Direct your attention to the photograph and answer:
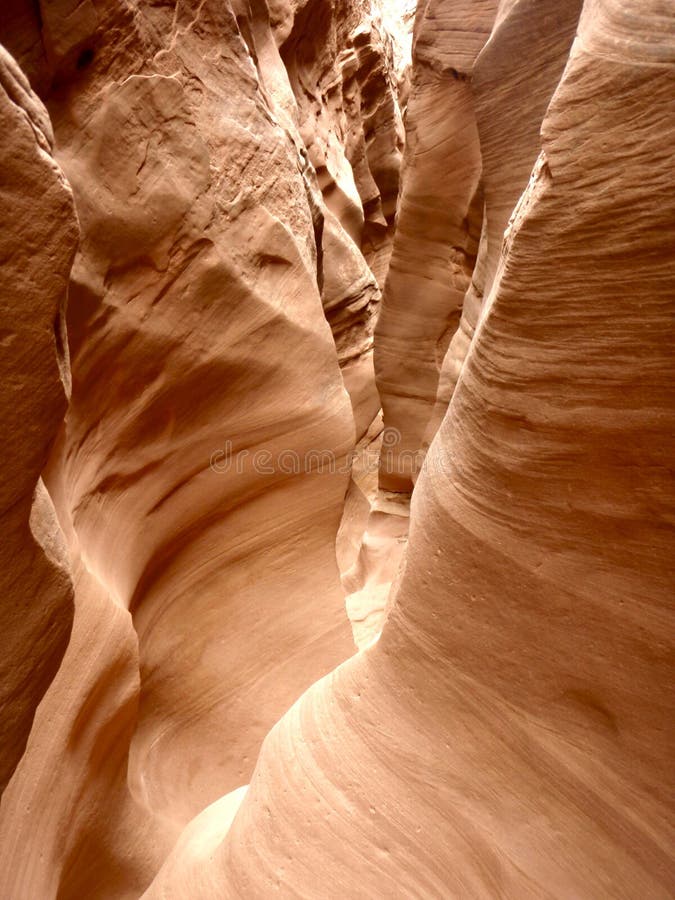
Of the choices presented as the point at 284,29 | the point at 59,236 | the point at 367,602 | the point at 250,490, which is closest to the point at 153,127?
the point at 59,236

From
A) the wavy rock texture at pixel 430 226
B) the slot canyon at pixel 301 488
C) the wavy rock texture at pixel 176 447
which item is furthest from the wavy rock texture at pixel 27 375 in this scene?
the wavy rock texture at pixel 430 226

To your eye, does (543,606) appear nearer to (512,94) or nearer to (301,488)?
(301,488)

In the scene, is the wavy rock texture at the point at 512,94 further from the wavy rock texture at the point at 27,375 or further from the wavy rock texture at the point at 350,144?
the wavy rock texture at the point at 27,375

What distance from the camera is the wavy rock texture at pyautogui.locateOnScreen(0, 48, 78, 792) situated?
966mm

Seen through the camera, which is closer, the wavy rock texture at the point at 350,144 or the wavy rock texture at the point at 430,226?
the wavy rock texture at the point at 430,226

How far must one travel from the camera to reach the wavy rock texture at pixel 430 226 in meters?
3.35

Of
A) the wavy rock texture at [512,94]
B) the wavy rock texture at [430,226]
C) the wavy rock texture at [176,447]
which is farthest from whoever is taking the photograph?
the wavy rock texture at [430,226]

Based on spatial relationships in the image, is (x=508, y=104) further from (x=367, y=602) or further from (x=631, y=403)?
(x=367, y=602)

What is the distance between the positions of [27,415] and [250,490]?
65.1 inches

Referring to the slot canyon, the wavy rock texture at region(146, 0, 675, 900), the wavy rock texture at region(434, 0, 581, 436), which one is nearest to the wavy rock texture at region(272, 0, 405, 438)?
the slot canyon

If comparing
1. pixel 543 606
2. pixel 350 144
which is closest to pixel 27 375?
pixel 543 606

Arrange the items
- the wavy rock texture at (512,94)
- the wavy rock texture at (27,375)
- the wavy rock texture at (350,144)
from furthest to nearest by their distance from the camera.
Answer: the wavy rock texture at (350,144), the wavy rock texture at (512,94), the wavy rock texture at (27,375)

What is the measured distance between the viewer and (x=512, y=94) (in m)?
2.58

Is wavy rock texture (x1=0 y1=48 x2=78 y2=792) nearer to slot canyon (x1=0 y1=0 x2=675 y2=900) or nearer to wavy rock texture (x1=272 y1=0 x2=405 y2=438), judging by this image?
slot canyon (x1=0 y1=0 x2=675 y2=900)
